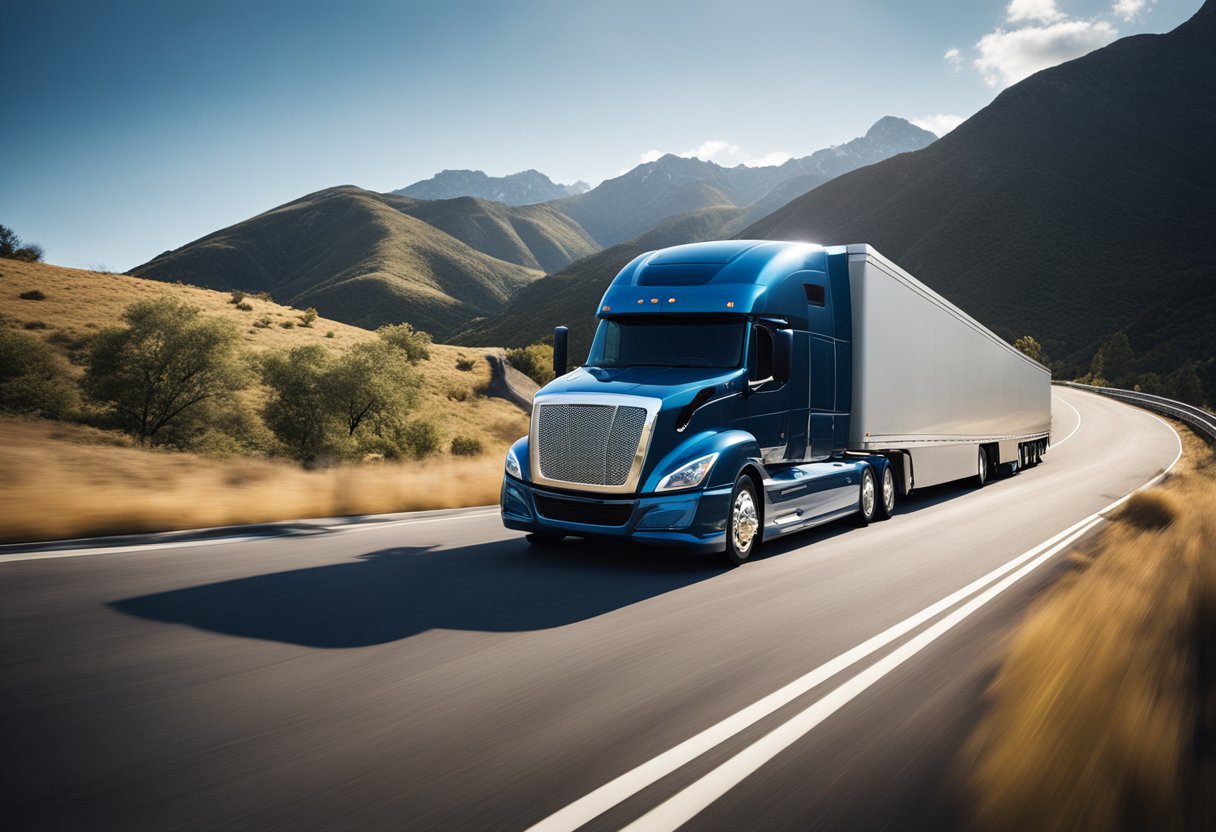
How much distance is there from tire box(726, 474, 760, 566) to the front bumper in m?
0.17

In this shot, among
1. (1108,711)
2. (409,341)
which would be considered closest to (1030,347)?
(409,341)

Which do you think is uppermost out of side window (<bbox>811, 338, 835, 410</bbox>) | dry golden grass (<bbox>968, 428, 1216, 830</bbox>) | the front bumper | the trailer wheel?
side window (<bbox>811, 338, 835, 410</bbox>)

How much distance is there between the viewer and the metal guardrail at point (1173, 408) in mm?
39609

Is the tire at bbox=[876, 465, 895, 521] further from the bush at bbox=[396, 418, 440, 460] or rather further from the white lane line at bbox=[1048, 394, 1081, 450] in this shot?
the bush at bbox=[396, 418, 440, 460]

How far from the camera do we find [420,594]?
6324 millimetres

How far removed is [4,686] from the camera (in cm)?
383

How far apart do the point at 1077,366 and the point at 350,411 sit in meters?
73.3

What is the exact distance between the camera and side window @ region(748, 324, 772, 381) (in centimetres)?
877

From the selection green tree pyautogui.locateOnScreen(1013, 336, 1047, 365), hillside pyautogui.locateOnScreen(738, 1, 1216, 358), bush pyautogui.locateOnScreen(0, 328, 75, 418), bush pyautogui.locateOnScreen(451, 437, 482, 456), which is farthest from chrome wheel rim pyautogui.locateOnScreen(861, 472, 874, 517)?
hillside pyautogui.locateOnScreen(738, 1, 1216, 358)

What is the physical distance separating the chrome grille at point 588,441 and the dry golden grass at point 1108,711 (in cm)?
355

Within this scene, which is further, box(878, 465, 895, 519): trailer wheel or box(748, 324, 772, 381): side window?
box(878, 465, 895, 519): trailer wheel

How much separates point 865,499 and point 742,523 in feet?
13.2

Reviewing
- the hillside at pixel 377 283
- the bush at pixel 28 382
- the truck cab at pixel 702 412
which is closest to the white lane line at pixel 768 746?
the truck cab at pixel 702 412

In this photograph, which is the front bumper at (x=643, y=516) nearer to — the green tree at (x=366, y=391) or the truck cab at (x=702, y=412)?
the truck cab at (x=702, y=412)
